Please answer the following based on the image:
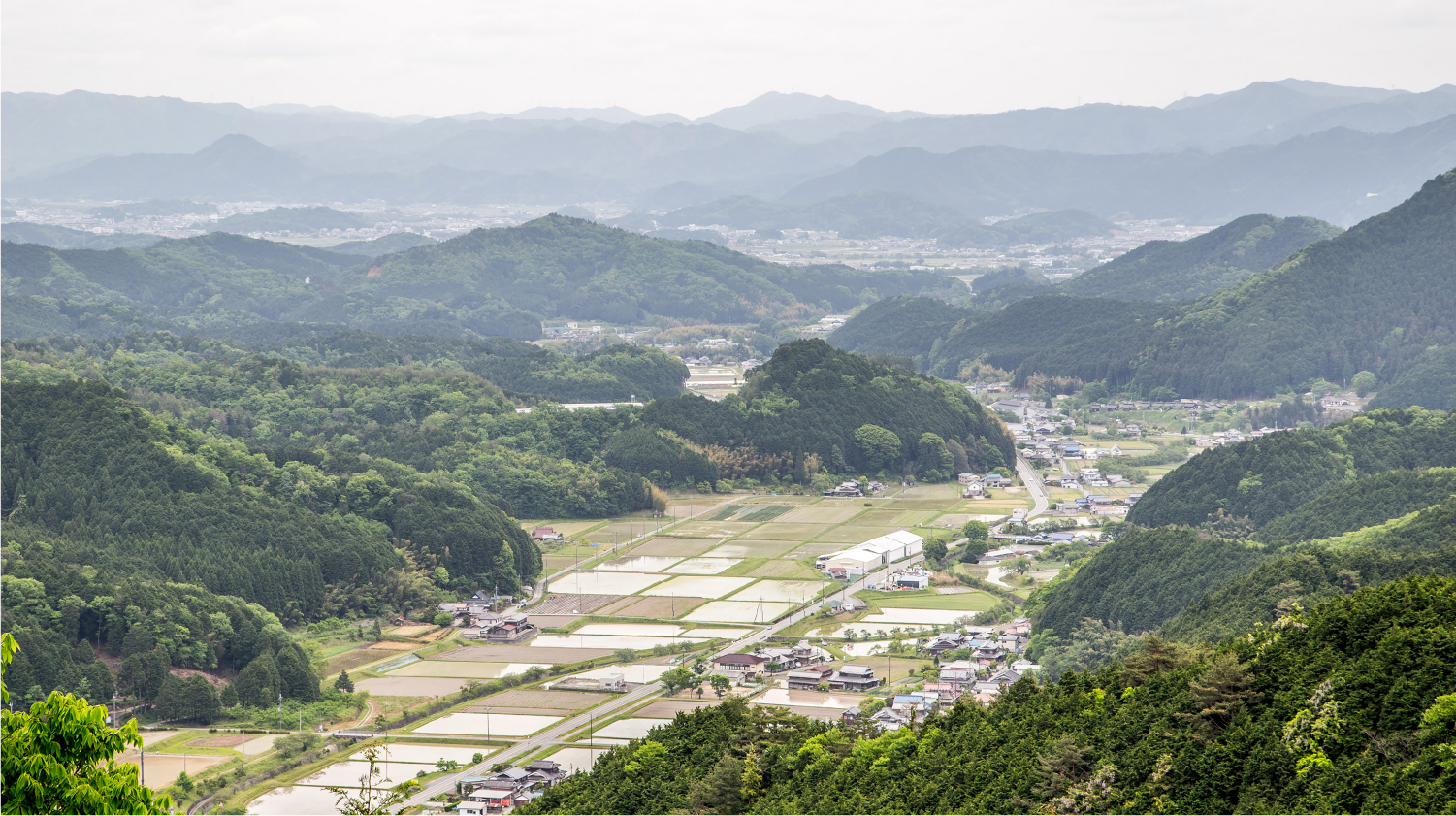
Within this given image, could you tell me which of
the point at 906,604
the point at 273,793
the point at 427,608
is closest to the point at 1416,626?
the point at 273,793

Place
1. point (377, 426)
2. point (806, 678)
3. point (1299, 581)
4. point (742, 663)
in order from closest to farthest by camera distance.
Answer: point (1299, 581), point (806, 678), point (742, 663), point (377, 426)

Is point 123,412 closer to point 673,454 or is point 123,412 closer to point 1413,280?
point 673,454

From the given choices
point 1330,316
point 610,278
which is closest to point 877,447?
point 1330,316

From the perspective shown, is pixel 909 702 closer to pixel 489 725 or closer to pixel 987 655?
pixel 987 655

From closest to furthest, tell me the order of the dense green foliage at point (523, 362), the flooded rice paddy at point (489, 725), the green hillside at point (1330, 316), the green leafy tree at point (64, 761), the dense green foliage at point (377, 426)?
the green leafy tree at point (64, 761) → the flooded rice paddy at point (489, 725) → the dense green foliage at point (377, 426) → the green hillside at point (1330, 316) → the dense green foliage at point (523, 362)

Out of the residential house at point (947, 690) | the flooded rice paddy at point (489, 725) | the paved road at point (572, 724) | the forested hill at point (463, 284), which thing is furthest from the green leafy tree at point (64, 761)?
the forested hill at point (463, 284)

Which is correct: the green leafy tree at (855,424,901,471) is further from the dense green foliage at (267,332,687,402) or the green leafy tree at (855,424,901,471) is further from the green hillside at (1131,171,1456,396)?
the green hillside at (1131,171,1456,396)

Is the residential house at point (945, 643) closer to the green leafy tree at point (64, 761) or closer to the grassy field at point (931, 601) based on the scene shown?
the grassy field at point (931, 601)
